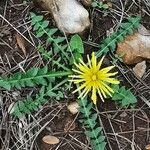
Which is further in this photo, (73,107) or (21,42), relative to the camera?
(21,42)

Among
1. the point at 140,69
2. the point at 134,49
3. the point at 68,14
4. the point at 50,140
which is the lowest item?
the point at 50,140

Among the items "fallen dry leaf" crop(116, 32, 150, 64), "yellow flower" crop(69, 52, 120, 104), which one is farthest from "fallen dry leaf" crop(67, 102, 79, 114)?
"fallen dry leaf" crop(116, 32, 150, 64)

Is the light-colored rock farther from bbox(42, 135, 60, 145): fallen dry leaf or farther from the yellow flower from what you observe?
bbox(42, 135, 60, 145): fallen dry leaf

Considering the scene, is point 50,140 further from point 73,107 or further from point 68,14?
point 68,14

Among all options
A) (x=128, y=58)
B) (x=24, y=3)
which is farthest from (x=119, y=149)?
(x=24, y=3)

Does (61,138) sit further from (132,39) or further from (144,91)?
(132,39)

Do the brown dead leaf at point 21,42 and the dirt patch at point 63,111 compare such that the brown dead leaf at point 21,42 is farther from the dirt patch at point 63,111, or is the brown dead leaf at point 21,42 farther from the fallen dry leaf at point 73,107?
the fallen dry leaf at point 73,107

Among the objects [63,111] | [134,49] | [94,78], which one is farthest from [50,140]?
[134,49]
